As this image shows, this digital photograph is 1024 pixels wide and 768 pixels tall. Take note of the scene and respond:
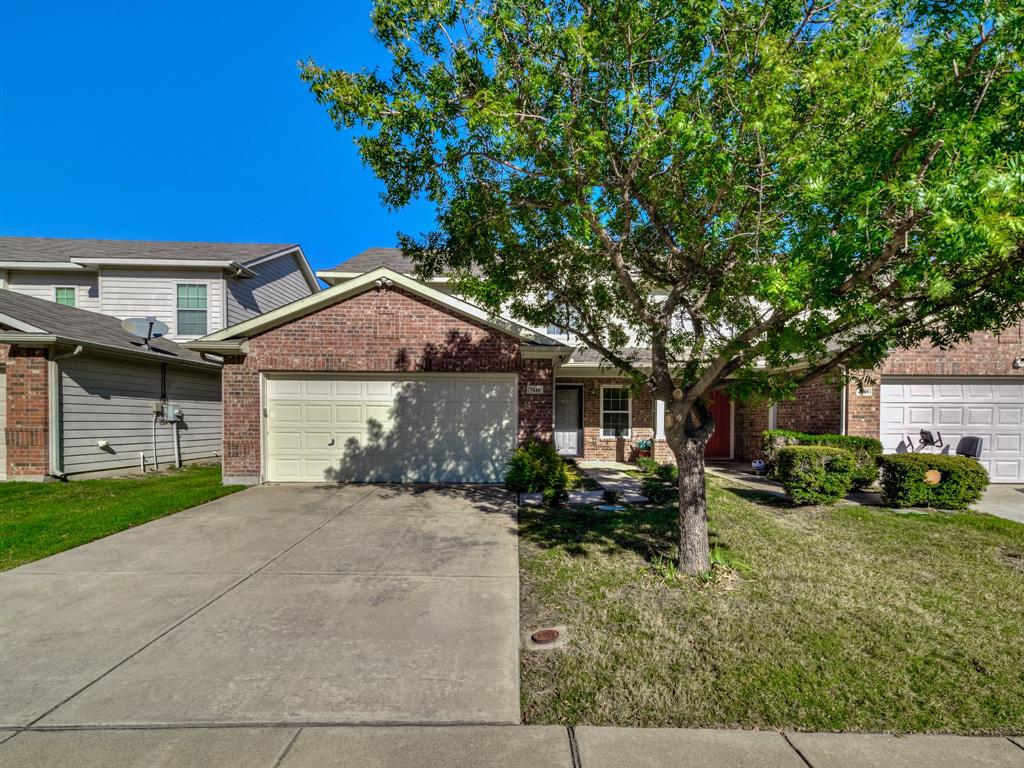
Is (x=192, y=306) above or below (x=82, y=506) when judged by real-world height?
above

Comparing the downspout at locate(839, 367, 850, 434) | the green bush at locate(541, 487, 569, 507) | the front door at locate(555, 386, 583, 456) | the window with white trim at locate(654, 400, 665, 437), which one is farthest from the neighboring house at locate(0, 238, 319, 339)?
the downspout at locate(839, 367, 850, 434)

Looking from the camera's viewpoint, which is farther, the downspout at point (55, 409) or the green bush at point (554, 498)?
the downspout at point (55, 409)

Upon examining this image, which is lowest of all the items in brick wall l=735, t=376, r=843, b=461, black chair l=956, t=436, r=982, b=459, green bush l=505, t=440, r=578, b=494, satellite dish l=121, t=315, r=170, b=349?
green bush l=505, t=440, r=578, b=494

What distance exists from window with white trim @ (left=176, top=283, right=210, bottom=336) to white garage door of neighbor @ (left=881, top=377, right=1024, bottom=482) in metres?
18.5

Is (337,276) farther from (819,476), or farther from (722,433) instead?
(819,476)

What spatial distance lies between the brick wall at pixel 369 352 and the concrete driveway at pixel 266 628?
3.43 meters

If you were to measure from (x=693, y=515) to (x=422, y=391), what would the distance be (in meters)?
6.47

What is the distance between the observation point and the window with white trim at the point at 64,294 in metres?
16.0

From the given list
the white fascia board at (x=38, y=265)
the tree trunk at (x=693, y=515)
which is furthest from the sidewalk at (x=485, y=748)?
the white fascia board at (x=38, y=265)

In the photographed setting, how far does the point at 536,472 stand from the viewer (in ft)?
30.0

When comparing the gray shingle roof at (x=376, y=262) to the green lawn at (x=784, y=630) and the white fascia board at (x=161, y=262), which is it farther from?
the green lawn at (x=784, y=630)

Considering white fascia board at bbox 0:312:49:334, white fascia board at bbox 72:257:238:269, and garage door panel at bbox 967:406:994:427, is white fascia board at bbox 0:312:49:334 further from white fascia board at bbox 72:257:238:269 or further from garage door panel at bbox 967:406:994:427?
garage door panel at bbox 967:406:994:427

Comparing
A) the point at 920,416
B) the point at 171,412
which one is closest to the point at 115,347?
the point at 171,412

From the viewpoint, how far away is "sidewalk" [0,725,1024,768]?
2.40 meters
